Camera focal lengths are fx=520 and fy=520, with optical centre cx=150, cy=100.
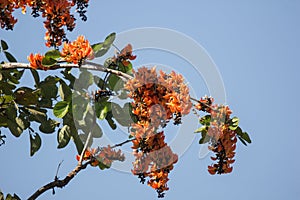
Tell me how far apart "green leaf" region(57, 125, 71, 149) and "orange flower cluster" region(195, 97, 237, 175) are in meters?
0.99

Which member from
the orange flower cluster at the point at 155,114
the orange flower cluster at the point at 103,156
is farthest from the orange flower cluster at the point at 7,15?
the orange flower cluster at the point at 155,114

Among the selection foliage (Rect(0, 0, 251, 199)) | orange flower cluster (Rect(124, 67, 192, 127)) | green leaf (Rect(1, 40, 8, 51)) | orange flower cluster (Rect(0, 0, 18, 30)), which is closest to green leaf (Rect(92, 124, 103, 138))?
foliage (Rect(0, 0, 251, 199))

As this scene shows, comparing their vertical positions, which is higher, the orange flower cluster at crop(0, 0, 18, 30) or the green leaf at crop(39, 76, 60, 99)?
the orange flower cluster at crop(0, 0, 18, 30)

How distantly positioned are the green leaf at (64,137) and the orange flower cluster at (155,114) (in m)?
0.71

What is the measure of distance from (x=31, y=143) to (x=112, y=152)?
71 centimetres

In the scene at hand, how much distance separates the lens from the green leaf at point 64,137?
3.68 m

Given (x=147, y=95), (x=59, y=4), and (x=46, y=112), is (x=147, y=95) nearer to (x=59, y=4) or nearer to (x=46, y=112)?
(x=46, y=112)

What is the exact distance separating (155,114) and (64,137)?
950 mm

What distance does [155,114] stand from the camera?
3006 mm

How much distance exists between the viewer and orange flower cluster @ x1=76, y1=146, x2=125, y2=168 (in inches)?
141

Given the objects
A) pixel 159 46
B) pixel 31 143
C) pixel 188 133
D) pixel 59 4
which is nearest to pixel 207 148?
pixel 188 133

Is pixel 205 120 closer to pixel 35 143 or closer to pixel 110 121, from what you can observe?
pixel 110 121

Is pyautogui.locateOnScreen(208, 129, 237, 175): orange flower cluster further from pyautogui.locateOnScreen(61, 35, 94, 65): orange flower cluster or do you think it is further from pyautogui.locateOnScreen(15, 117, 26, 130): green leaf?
pyautogui.locateOnScreen(15, 117, 26, 130): green leaf

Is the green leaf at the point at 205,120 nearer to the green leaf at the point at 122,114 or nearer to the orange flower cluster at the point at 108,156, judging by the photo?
the green leaf at the point at 122,114
